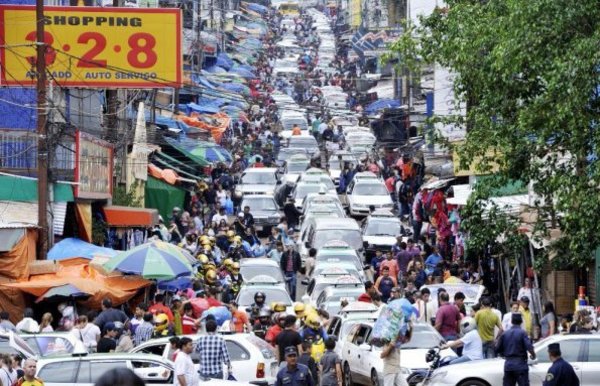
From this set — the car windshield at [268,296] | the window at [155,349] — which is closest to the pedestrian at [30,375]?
the window at [155,349]

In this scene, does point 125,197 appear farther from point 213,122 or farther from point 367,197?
point 213,122

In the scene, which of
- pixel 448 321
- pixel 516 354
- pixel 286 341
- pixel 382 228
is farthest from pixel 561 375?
pixel 382 228

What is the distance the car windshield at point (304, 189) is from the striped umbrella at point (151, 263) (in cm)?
2429

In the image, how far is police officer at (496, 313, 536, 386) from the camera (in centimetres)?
2075

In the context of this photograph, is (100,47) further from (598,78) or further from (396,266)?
(598,78)

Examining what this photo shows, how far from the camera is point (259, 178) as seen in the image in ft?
184

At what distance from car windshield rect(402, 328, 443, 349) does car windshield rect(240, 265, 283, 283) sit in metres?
10.5

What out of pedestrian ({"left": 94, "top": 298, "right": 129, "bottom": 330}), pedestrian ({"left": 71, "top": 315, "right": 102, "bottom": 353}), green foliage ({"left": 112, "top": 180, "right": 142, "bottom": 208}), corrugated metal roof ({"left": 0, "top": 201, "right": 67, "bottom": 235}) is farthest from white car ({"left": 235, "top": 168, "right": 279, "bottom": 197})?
pedestrian ({"left": 71, "top": 315, "right": 102, "bottom": 353})

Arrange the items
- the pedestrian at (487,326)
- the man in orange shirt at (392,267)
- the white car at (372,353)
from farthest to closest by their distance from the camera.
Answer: the man in orange shirt at (392,267)
the pedestrian at (487,326)
the white car at (372,353)

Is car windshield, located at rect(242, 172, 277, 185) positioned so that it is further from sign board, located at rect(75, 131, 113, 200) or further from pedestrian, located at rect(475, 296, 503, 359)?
pedestrian, located at rect(475, 296, 503, 359)

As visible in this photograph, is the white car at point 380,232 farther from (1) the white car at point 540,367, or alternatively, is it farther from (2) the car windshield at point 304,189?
(1) the white car at point 540,367

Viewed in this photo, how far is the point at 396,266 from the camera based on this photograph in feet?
120

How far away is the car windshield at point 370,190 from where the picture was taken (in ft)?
173

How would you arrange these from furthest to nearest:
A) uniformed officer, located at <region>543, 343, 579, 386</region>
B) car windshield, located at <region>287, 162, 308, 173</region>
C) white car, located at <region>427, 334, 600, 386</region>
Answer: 1. car windshield, located at <region>287, 162, 308, 173</region>
2. white car, located at <region>427, 334, 600, 386</region>
3. uniformed officer, located at <region>543, 343, 579, 386</region>
